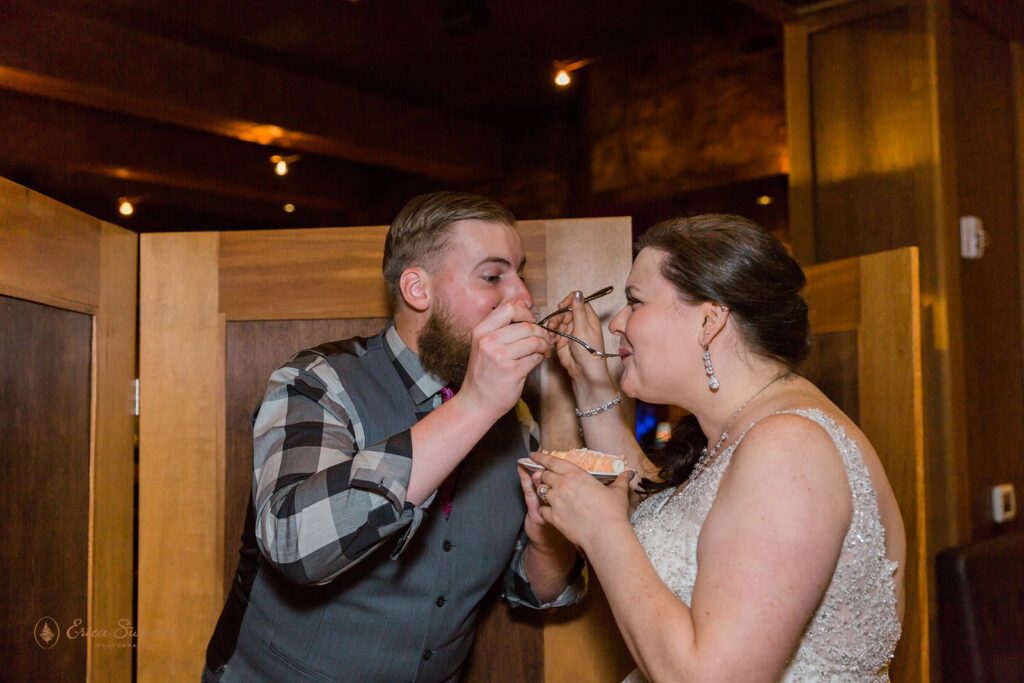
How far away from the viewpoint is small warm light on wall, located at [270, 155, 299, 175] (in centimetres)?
652

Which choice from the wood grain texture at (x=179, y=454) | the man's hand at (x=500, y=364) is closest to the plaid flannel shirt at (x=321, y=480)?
the man's hand at (x=500, y=364)

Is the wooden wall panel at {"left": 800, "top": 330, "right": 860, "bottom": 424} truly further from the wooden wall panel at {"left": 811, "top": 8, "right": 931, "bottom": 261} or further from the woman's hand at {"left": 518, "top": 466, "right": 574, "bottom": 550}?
the woman's hand at {"left": 518, "top": 466, "right": 574, "bottom": 550}

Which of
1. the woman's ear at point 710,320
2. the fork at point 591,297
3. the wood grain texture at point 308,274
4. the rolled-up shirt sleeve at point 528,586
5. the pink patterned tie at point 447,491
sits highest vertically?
the wood grain texture at point 308,274

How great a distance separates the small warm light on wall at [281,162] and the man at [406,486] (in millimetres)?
5086

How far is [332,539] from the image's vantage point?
4.31 feet

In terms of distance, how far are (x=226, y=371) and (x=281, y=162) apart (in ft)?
16.5

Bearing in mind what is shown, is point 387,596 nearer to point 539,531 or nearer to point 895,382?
point 539,531

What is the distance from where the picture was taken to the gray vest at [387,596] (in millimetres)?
1569

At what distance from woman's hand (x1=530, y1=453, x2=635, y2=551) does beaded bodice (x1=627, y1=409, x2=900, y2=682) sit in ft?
0.39

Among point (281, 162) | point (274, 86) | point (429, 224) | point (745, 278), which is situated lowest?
point (745, 278)

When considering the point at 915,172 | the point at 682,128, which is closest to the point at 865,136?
the point at 915,172

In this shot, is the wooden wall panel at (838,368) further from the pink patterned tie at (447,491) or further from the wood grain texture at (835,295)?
the pink patterned tie at (447,491)

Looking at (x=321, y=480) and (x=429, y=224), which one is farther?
(x=429, y=224)

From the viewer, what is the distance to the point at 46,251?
156cm
